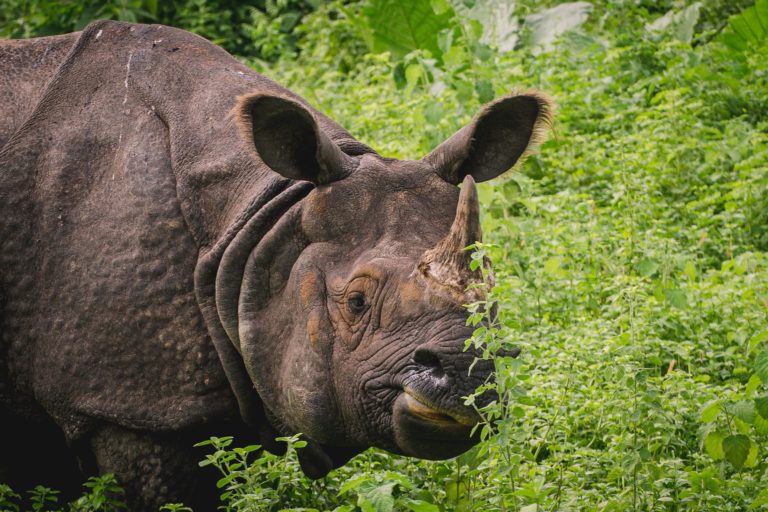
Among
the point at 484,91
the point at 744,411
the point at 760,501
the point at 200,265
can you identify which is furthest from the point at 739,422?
the point at 484,91

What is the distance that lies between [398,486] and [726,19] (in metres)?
7.15

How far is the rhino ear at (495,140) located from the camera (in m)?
4.98

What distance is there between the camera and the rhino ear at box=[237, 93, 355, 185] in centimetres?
468

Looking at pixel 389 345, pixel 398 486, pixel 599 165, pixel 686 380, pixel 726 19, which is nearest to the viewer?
pixel 389 345

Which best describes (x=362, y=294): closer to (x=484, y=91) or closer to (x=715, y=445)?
(x=715, y=445)

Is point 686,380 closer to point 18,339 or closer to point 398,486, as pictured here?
point 398,486

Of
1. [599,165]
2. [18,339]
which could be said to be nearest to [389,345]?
[18,339]

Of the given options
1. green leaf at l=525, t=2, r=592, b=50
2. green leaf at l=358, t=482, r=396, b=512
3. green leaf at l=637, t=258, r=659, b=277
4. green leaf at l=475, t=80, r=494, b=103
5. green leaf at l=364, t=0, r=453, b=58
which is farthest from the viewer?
green leaf at l=525, t=2, r=592, b=50

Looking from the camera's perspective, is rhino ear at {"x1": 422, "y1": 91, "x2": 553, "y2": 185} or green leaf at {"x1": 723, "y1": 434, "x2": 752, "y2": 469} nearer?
rhino ear at {"x1": 422, "y1": 91, "x2": 553, "y2": 185}

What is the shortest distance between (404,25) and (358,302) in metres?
6.97

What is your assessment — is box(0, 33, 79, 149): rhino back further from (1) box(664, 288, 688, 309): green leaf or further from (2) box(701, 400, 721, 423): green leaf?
(1) box(664, 288, 688, 309): green leaf

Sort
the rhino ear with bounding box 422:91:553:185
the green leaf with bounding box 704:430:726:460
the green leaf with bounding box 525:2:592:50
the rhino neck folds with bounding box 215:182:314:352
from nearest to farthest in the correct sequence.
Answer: the rhino neck folds with bounding box 215:182:314:352
the rhino ear with bounding box 422:91:553:185
the green leaf with bounding box 704:430:726:460
the green leaf with bounding box 525:2:592:50

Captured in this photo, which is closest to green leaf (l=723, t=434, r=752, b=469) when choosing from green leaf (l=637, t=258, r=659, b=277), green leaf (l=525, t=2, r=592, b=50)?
green leaf (l=637, t=258, r=659, b=277)

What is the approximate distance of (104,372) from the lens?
4934 millimetres
